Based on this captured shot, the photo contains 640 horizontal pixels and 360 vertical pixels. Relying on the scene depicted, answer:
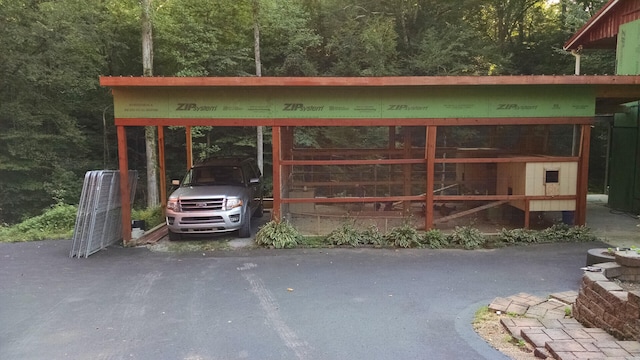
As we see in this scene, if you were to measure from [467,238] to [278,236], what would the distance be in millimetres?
3852

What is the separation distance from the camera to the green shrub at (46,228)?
10.5 m

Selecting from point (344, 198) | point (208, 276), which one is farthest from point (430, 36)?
point (208, 276)

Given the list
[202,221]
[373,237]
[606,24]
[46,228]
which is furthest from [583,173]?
[46,228]

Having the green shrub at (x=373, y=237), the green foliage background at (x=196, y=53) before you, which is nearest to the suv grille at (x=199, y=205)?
the green shrub at (x=373, y=237)

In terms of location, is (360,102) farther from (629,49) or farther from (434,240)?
(629,49)

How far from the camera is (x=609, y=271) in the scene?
530 cm

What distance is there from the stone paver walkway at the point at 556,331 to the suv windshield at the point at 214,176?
666 cm

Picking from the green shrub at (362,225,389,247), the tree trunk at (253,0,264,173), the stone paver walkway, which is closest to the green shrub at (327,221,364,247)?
the green shrub at (362,225,389,247)

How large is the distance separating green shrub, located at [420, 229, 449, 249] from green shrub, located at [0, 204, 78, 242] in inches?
320

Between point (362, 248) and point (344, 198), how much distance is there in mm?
1187

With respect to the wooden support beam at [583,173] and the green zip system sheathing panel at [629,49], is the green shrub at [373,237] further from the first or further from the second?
the green zip system sheathing panel at [629,49]

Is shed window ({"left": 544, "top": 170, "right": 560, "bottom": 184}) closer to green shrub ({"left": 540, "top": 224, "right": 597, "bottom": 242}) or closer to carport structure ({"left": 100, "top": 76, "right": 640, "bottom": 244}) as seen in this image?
carport structure ({"left": 100, "top": 76, "right": 640, "bottom": 244})

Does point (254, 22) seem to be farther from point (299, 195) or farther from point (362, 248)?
point (362, 248)

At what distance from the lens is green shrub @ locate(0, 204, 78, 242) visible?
1047 centimetres
